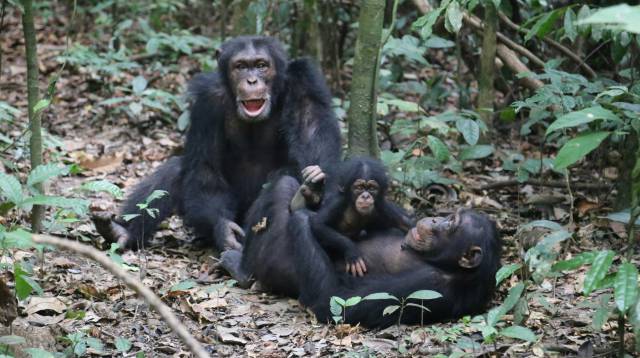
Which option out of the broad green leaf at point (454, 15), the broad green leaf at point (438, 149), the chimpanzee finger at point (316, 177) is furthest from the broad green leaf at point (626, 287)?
the broad green leaf at point (438, 149)

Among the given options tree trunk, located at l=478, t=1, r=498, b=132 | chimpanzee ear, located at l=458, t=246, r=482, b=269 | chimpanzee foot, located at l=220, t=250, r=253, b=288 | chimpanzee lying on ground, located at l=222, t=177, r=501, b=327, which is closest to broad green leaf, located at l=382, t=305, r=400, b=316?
chimpanzee lying on ground, located at l=222, t=177, r=501, b=327

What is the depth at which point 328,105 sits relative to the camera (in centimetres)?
790

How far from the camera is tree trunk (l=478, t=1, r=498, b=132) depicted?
8703 millimetres

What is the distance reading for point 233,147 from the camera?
8.34m

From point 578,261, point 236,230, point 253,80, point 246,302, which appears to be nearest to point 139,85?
point 253,80

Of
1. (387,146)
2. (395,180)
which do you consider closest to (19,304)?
(395,180)

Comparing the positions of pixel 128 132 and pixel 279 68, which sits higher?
pixel 279 68

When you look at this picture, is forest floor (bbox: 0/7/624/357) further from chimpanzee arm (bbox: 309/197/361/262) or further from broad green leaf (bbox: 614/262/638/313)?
broad green leaf (bbox: 614/262/638/313)

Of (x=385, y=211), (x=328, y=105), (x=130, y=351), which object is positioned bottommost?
(x=130, y=351)

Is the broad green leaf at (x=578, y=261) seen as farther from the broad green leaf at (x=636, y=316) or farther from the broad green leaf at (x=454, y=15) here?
the broad green leaf at (x=454, y=15)

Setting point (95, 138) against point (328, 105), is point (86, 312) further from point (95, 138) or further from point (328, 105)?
point (95, 138)

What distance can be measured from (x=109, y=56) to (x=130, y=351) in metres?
7.16

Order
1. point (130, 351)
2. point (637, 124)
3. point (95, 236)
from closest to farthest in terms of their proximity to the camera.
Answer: point (637, 124) → point (130, 351) → point (95, 236)

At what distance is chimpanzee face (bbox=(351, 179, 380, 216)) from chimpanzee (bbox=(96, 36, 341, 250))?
1.15m
